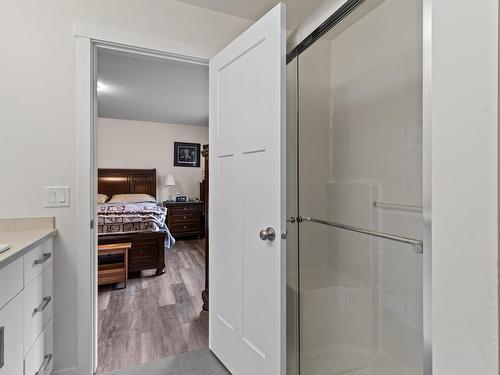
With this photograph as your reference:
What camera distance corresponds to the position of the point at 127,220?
3268 mm

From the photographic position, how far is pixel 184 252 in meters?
4.52

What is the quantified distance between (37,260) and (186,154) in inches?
190

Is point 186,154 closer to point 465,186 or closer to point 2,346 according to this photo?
point 2,346

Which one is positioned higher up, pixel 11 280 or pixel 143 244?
pixel 11 280

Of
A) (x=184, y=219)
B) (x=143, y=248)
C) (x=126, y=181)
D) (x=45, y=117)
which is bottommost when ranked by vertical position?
(x=143, y=248)

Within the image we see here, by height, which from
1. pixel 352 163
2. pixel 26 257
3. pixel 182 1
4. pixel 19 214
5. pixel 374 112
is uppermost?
pixel 182 1

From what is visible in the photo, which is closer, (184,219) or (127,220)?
(127,220)

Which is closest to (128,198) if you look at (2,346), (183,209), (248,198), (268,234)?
(183,209)

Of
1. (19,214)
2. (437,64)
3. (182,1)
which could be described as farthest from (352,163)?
(19,214)

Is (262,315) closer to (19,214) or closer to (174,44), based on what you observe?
(19,214)

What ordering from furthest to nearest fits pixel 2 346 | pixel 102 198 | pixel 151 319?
pixel 102 198 → pixel 151 319 → pixel 2 346

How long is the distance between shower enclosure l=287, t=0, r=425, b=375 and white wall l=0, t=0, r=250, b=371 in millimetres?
1293

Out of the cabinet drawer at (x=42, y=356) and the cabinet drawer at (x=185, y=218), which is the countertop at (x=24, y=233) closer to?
the cabinet drawer at (x=42, y=356)

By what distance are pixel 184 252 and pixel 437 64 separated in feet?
14.6
